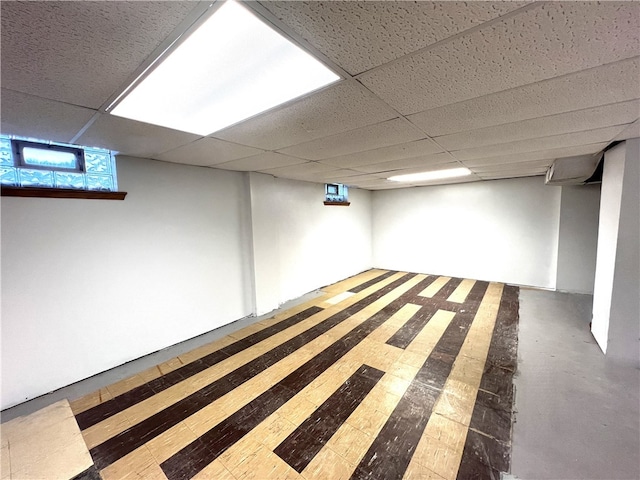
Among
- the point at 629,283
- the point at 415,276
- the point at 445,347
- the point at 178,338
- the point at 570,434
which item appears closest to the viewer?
the point at 570,434

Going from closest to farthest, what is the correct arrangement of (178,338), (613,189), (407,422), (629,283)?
(407,422), (629,283), (613,189), (178,338)

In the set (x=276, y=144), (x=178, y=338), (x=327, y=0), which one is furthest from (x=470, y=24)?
(x=178, y=338)

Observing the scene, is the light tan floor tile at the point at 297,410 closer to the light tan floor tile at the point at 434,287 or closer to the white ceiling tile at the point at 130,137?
the white ceiling tile at the point at 130,137

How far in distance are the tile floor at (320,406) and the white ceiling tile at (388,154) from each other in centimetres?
219

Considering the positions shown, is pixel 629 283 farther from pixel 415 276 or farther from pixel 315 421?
pixel 415 276

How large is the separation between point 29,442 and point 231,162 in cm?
281

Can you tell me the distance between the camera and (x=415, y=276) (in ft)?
19.3

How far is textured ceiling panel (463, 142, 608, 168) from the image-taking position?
2516mm

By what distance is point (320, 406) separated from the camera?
6.47 ft

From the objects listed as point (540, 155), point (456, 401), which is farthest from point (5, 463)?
point (540, 155)

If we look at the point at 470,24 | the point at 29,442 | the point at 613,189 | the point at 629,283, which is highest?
the point at 470,24

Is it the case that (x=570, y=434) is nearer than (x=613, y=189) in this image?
Yes

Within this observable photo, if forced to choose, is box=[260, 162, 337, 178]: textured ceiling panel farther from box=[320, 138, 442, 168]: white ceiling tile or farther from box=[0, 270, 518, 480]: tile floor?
box=[0, 270, 518, 480]: tile floor

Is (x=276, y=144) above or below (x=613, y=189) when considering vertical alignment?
above
